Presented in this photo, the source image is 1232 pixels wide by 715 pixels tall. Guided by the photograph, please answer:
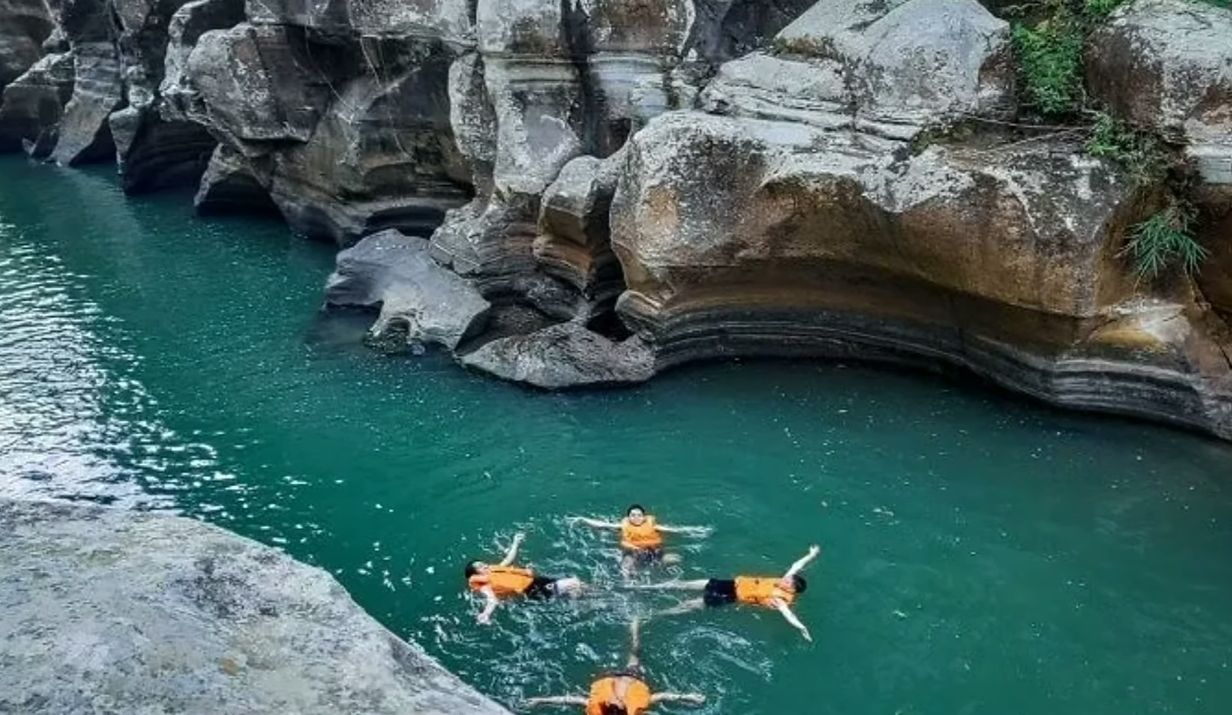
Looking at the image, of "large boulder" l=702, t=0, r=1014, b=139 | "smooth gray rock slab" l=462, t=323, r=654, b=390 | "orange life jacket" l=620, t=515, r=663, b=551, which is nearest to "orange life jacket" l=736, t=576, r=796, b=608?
"orange life jacket" l=620, t=515, r=663, b=551

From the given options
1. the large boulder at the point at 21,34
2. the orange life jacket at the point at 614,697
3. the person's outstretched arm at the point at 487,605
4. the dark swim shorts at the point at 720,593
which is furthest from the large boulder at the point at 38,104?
the orange life jacket at the point at 614,697

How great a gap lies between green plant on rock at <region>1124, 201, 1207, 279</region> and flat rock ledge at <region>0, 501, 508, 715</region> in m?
8.78

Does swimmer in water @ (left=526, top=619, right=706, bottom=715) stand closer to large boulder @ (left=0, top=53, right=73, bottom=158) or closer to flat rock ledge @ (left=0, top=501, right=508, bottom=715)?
flat rock ledge @ (left=0, top=501, right=508, bottom=715)

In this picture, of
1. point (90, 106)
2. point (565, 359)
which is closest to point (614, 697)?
point (565, 359)

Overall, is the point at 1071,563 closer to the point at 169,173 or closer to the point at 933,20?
the point at 933,20

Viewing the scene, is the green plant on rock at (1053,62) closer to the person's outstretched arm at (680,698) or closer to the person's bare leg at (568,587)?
the person's bare leg at (568,587)


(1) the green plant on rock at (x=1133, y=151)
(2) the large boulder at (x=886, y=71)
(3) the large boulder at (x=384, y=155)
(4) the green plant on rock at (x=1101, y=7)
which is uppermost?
(4) the green plant on rock at (x=1101, y=7)

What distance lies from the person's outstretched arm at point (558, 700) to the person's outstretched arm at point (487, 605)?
3.64 ft

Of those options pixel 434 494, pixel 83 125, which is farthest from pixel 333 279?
pixel 83 125

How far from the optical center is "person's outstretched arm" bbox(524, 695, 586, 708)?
827 cm

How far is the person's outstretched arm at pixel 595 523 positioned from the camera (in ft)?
35.2

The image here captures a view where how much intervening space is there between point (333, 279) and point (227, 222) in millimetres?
6850

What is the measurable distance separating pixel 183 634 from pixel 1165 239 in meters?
9.81

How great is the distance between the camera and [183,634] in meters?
5.08
